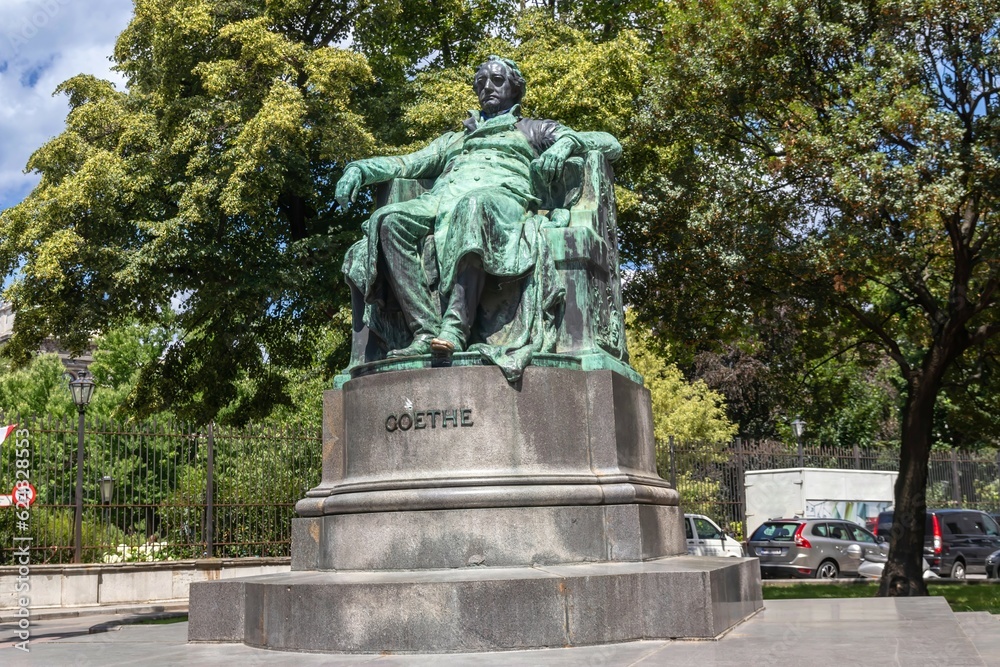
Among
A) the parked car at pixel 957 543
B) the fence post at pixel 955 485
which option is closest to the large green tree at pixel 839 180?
the parked car at pixel 957 543

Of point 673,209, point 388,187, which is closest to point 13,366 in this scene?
point 673,209

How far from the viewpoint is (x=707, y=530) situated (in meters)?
24.2

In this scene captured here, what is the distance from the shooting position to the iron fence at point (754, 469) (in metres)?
24.2

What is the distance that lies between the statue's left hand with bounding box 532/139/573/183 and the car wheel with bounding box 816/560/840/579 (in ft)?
55.8

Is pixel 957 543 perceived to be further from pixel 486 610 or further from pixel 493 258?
pixel 486 610

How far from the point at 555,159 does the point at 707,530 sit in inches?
675

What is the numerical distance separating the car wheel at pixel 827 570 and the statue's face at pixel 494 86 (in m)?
16.9

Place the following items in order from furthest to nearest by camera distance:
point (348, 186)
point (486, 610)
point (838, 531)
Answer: point (838, 531) < point (348, 186) < point (486, 610)

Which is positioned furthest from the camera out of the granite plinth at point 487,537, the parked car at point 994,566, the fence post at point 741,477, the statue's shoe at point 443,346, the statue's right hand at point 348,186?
the fence post at point 741,477

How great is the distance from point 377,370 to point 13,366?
1518 cm

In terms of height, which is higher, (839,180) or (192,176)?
(192,176)

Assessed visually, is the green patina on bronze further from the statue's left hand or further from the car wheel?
the car wheel

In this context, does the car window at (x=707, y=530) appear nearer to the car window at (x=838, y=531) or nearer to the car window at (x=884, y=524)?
the car window at (x=838, y=531)

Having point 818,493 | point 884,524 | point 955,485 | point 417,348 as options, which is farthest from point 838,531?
point 417,348
